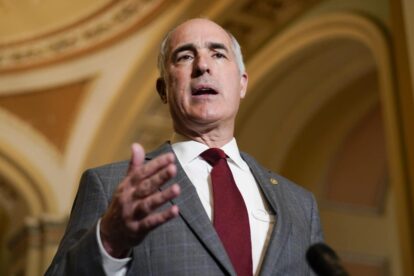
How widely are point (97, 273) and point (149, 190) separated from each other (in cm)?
23

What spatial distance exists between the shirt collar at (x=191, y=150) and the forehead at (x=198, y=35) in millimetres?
244

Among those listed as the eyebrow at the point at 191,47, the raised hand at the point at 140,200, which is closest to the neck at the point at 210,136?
the eyebrow at the point at 191,47

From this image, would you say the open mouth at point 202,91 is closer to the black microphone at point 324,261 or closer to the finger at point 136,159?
the finger at point 136,159

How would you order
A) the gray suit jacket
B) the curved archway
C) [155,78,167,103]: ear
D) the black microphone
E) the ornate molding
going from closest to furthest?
the black microphone, the gray suit jacket, [155,78,167,103]: ear, the curved archway, the ornate molding

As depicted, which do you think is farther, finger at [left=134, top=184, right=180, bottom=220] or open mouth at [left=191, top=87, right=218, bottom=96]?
open mouth at [left=191, top=87, right=218, bottom=96]

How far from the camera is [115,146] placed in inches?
284

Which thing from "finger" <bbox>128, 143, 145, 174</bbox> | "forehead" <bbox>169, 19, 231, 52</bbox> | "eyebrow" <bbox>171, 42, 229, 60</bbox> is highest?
"forehead" <bbox>169, 19, 231, 52</bbox>

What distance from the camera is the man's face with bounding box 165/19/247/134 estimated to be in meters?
1.61

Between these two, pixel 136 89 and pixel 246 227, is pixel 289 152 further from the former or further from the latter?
pixel 246 227

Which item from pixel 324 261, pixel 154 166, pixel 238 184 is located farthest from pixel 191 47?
pixel 324 261

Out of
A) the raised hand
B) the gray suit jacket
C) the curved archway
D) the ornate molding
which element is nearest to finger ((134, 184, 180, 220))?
the raised hand

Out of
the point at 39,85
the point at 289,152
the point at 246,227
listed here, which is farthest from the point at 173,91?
the point at 39,85

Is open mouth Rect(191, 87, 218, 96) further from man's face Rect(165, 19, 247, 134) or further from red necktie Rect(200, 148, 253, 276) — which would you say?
red necktie Rect(200, 148, 253, 276)

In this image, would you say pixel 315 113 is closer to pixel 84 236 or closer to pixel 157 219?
pixel 84 236
